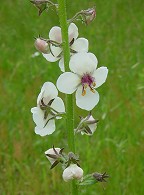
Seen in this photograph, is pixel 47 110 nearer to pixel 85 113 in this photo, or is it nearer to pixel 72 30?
pixel 72 30

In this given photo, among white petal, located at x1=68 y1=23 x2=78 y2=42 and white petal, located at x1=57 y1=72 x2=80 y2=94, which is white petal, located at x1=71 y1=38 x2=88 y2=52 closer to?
white petal, located at x1=68 y1=23 x2=78 y2=42

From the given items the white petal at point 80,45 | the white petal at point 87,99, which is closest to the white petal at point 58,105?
the white petal at point 87,99

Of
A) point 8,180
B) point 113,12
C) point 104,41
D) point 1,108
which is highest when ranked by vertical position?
point 113,12

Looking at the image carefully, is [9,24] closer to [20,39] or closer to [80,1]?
[20,39]

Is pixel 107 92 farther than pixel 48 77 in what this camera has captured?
No

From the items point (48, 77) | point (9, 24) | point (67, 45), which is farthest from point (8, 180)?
point (9, 24)
